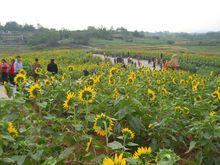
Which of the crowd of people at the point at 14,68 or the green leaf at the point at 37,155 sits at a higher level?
Answer: the green leaf at the point at 37,155

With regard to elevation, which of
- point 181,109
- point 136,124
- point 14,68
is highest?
point 181,109

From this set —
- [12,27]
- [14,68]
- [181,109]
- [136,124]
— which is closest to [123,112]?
[136,124]

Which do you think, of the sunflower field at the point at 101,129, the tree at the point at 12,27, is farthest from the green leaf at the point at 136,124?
the tree at the point at 12,27

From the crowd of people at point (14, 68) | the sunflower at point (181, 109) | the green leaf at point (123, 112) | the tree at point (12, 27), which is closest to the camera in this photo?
the green leaf at point (123, 112)

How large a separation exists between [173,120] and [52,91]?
2.07m

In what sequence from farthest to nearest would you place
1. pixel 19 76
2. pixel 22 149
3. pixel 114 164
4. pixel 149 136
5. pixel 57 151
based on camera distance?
pixel 19 76 → pixel 149 136 → pixel 57 151 → pixel 22 149 → pixel 114 164

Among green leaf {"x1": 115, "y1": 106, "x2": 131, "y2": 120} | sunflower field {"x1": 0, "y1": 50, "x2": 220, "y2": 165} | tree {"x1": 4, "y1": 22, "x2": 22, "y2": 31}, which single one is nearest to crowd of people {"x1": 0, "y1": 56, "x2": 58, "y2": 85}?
sunflower field {"x1": 0, "y1": 50, "x2": 220, "y2": 165}

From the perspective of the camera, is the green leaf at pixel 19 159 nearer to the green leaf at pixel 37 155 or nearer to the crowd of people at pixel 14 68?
the green leaf at pixel 37 155

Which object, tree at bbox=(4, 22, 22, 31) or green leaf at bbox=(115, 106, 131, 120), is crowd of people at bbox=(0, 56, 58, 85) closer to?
green leaf at bbox=(115, 106, 131, 120)

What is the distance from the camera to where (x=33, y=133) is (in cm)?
379

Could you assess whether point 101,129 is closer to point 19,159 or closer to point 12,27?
point 19,159

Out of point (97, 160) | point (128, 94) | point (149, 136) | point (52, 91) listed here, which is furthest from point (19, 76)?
point (97, 160)

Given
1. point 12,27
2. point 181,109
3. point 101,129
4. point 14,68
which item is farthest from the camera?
point 12,27

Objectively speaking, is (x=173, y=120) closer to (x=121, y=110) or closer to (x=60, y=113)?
(x=121, y=110)
